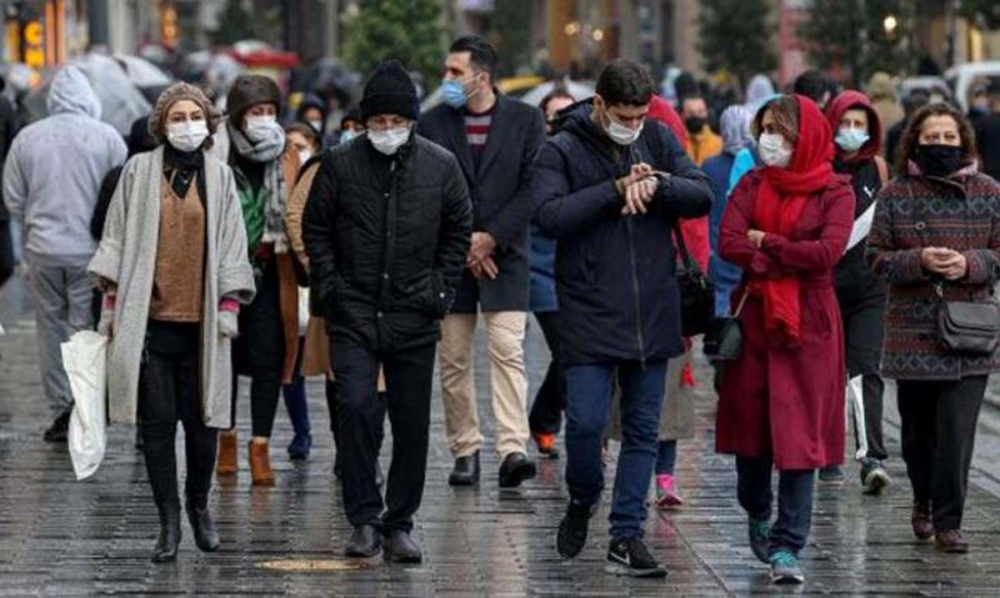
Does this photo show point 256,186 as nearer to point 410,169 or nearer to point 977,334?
point 410,169

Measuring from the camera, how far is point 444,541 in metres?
13.1

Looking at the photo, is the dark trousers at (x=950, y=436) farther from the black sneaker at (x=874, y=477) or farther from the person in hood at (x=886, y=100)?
the person in hood at (x=886, y=100)

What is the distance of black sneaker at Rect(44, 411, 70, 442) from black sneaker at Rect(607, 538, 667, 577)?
5262 millimetres

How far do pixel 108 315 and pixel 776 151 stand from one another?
2.73 metres

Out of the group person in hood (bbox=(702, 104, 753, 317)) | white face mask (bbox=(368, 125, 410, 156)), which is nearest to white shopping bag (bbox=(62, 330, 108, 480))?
white face mask (bbox=(368, 125, 410, 156))

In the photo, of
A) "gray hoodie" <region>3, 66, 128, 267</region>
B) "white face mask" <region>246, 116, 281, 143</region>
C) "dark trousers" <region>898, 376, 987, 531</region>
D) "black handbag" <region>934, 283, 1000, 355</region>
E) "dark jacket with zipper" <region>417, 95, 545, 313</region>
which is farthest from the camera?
"gray hoodie" <region>3, 66, 128, 267</region>

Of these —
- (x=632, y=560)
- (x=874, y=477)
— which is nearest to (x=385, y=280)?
(x=632, y=560)

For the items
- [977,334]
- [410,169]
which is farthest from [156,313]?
[977,334]

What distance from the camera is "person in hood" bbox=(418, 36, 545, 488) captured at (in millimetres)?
14805

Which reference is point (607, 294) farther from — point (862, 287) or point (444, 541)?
point (862, 287)

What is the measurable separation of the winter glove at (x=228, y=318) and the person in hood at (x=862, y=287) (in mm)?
3278

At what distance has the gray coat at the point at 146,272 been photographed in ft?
40.7

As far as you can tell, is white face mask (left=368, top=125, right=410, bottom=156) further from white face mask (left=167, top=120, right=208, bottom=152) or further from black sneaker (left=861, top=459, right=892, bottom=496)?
black sneaker (left=861, top=459, right=892, bottom=496)

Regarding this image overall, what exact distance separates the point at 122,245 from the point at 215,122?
687mm
